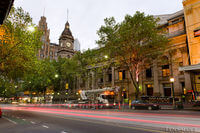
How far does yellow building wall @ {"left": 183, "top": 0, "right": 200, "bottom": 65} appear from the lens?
27438mm

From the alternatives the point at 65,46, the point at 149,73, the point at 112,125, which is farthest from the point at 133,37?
the point at 65,46

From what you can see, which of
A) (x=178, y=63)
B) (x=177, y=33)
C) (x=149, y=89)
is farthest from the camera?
(x=149, y=89)

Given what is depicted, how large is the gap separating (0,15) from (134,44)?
2134cm

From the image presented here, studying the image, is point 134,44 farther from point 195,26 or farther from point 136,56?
point 195,26

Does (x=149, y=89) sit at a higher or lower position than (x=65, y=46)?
lower

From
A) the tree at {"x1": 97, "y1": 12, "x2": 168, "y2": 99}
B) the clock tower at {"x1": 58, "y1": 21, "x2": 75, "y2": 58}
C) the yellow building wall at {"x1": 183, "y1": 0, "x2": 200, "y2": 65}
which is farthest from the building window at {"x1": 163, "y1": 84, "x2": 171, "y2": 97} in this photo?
the clock tower at {"x1": 58, "y1": 21, "x2": 75, "y2": 58}

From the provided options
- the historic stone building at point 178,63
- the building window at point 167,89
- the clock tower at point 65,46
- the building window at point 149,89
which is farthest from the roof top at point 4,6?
the clock tower at point 65,46

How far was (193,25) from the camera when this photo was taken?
28.1 metres

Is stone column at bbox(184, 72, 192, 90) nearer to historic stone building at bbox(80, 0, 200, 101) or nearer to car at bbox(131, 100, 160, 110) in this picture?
historic stone building at bbox(80, 0, 200, 101)

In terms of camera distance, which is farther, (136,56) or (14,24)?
(136,56)

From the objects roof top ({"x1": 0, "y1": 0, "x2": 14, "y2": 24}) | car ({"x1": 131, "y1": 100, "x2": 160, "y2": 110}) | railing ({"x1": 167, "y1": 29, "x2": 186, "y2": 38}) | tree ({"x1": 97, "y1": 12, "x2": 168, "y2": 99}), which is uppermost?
railing ({"x1": 167, "y1": 29, "x2": 186, "y2": 38})

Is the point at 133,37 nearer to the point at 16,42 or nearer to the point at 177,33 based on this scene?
the point at 177,33

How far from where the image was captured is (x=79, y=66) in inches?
1752

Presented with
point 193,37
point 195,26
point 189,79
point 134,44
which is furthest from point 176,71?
point 134,44
